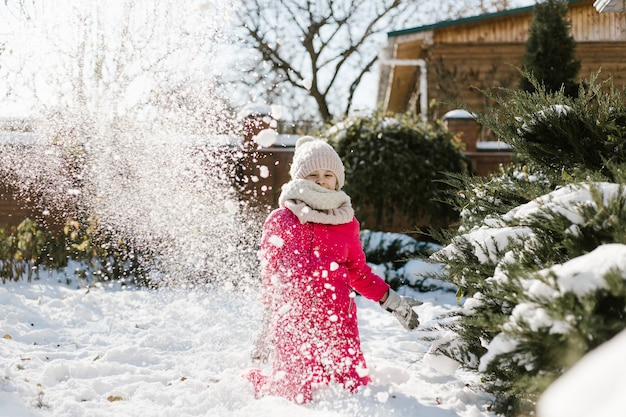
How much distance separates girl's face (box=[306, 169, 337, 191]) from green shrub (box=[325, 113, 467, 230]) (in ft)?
12.3

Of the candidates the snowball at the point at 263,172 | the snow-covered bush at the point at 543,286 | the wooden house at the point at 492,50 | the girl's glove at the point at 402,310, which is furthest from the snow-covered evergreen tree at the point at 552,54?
the snow-covered bush at the point at 543,286

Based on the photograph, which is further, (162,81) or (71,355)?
(162,81)

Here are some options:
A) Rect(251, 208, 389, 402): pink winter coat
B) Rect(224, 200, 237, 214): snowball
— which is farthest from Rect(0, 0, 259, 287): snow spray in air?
Rect(251, 208, 389, 402): pink winter coat

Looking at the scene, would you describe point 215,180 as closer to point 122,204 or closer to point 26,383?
point 122,204

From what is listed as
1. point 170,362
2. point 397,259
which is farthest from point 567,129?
point 397,259

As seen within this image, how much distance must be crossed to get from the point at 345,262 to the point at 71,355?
1863 millimetres

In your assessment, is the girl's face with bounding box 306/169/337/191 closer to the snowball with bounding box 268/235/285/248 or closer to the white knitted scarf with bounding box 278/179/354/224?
the white knitted scarf with bounding box 278/179/354/224

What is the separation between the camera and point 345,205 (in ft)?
10.3

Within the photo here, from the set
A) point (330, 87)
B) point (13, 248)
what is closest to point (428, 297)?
point (13, 248)

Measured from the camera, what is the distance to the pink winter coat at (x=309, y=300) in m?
2.94

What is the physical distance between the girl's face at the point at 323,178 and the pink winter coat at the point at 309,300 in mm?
222

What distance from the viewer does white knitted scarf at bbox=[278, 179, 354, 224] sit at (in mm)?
2959

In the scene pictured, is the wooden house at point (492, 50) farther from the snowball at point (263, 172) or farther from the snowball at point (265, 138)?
the snowball at point (263, 172)

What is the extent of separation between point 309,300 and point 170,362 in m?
1.10
